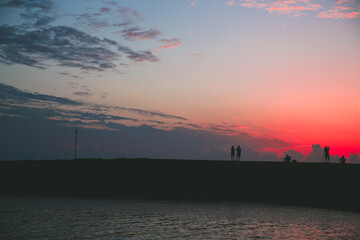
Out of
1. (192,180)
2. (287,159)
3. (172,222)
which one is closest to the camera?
(172,222)

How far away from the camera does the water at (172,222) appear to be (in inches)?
905

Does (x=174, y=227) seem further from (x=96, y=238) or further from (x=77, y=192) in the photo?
(x=77, y=192)

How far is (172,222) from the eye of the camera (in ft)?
90.4

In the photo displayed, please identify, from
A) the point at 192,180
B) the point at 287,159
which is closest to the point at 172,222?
the point at 192,180

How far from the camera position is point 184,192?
50.0 meters

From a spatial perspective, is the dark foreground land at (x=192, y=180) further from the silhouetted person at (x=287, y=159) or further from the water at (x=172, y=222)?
the water at (x=172, y=222)

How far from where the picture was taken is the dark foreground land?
4262 centimetres

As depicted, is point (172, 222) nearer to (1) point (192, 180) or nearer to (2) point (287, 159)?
(1) point (192, 180)

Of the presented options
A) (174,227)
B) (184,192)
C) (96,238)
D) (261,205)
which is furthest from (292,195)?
(96,238)

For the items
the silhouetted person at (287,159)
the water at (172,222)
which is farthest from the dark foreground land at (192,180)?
the water at (172,222)

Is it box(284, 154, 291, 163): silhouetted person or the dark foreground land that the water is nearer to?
the dark foreground land

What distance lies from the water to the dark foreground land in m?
6.31

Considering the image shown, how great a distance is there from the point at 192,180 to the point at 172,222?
2401cm

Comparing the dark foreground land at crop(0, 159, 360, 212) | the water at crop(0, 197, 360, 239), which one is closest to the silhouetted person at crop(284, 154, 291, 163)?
the dark foreground land at crop(0, 159, 360, 212)
